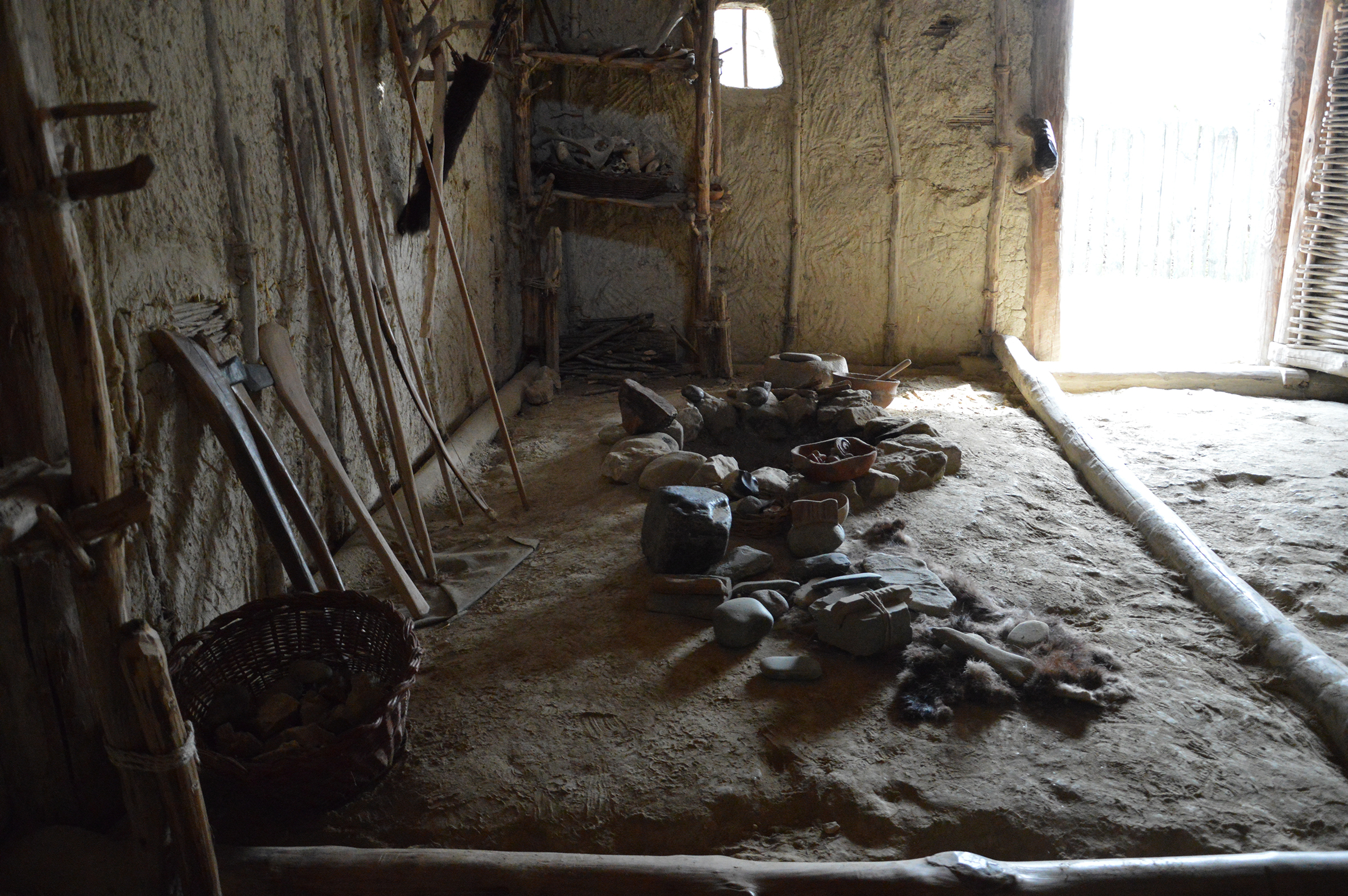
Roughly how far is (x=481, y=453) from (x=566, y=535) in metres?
1.16

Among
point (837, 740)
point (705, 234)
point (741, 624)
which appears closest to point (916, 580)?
point (741, 624)

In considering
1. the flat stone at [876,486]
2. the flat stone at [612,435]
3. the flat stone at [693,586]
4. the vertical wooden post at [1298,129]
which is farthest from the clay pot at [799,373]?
the vertical wooden post at [1298,129]

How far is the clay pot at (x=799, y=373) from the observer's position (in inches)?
212

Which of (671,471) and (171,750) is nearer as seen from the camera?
(171,750)

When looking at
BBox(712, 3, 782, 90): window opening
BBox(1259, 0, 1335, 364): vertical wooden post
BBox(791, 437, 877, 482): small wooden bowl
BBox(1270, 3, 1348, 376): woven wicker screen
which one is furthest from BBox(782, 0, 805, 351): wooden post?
BBox(1270, 3, 1348, 376): woven wicker screen

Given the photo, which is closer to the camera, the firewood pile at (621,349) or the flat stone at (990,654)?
the flat stone at (990,654)

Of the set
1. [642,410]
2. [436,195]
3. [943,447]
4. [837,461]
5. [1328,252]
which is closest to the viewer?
[436,195]

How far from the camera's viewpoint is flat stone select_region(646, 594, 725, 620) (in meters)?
2.87

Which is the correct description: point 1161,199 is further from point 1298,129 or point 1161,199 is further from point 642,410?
point 642,410

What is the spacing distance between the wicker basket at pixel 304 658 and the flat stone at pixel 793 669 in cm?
98

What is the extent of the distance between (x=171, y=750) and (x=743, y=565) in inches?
78.4

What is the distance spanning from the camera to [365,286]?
9.70 ft

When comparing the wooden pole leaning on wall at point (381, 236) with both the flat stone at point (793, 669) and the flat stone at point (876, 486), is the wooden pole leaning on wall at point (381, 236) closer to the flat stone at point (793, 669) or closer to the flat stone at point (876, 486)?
the flat stone at point (793, 669)

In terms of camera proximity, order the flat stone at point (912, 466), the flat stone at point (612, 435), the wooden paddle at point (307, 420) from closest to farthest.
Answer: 1. the wooden paddle at point (307, 420)
2. the flat stone at point (912, 466)
3. the flat stone at point (612, 435)
